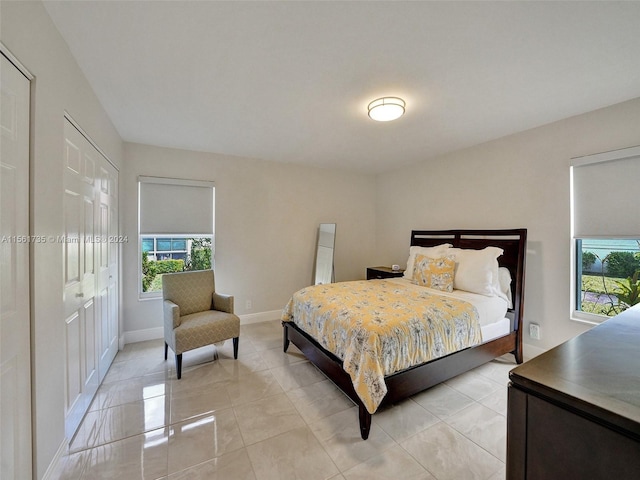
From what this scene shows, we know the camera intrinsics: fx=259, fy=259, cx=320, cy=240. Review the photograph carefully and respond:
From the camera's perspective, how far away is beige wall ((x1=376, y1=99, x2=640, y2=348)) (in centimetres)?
248

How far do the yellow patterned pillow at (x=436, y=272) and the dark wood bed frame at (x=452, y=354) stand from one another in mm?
561

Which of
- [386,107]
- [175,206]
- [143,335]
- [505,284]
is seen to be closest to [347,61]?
[386,107]

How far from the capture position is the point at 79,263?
1.88m

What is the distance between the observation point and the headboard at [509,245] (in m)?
2.83

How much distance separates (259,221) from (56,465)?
3088 millimetres

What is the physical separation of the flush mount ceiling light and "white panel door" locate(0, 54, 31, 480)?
2225 mm

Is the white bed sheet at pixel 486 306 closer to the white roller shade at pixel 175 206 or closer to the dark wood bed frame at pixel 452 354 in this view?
the dark wood bed frame at pixel 452 354

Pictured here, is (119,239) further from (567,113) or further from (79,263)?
(567,113)

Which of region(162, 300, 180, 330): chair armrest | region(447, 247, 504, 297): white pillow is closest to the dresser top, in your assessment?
region(447, 247, 504, 297): white pillow

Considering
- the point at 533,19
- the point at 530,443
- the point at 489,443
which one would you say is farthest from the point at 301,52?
the point at 489,443

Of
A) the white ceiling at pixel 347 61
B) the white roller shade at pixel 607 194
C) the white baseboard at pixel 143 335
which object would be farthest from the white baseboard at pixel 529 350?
the white baseboard at pixel 143 335

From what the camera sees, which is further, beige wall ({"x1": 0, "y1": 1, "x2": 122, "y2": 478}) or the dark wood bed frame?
the dark wood bed frame

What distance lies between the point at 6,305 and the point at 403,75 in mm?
2608

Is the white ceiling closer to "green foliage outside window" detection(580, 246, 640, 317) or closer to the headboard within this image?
the headboard
